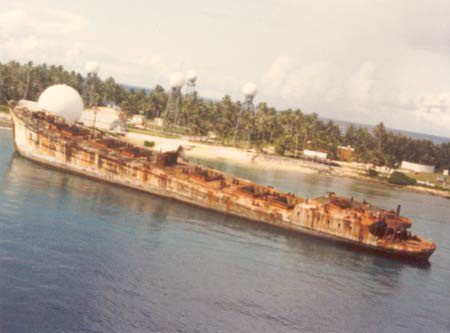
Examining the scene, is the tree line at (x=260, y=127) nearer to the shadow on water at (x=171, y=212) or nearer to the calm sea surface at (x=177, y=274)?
the shadow on water at (x=171, y=212)

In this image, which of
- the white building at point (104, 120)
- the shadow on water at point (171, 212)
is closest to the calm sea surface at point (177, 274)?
the shadow on water at point (171, 212)

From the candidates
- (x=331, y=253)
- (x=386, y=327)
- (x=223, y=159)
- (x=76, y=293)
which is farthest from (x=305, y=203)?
(x=223, y=159)

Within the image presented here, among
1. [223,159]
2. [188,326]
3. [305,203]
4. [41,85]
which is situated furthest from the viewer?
[41,85]

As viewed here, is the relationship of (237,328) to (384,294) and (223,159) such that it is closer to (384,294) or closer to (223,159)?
(384,294)

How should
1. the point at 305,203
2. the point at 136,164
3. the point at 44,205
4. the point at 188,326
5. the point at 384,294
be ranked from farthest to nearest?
the point at 136,164, the point at 305,203, the point at 44,205, the point at 384,294, the point at 188,326

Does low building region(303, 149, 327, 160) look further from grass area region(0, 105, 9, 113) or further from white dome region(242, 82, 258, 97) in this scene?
grass area region(0, 105, 9, 113)

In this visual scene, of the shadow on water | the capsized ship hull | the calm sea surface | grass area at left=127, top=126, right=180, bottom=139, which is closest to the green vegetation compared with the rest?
the calm sea surface
